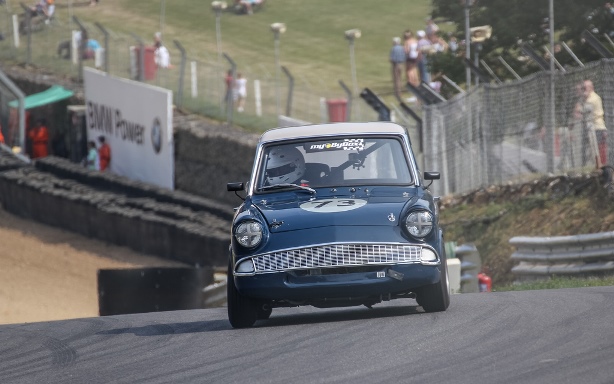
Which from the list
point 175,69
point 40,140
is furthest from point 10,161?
point 175,69

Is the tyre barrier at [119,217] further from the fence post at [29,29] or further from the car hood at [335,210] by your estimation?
the car hood at [335,210]

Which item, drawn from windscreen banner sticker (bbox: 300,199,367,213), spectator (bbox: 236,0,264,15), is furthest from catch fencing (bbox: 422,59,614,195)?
spectator (bbox: 236,0,264,15)

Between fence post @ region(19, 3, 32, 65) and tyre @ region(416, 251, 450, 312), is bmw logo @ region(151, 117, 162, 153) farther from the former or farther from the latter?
tyre @ region(416, 251, 450, 312)

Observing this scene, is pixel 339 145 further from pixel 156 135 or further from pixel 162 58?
pixel 162 58

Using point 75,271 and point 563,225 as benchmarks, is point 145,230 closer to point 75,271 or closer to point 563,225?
point 75,271

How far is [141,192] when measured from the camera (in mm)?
31062

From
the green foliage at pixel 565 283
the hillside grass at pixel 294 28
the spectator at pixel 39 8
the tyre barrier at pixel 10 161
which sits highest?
the green foliage at pixel 565 283

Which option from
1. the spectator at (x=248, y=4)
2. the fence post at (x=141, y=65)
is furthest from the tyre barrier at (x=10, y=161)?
the spectator at (x=248, y=4)

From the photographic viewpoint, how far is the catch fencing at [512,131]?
1789cm

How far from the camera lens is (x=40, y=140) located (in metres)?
38.5

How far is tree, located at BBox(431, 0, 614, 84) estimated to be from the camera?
23.0 metres

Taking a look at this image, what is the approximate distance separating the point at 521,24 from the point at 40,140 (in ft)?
59.5

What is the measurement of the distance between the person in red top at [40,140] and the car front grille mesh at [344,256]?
28985mm

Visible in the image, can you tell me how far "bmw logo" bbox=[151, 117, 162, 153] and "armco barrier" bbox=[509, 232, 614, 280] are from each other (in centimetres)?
1575
